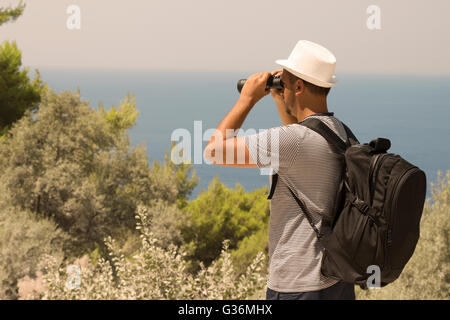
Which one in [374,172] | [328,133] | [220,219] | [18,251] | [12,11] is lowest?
[220,219]

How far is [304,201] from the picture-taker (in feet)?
6.63

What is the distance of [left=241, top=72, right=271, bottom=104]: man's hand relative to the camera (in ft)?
6.98

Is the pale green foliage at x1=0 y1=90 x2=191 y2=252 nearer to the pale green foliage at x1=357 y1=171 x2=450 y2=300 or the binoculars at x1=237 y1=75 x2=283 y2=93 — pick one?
the pale green foliage at x1=357 y1=171 x2=450 y2=300

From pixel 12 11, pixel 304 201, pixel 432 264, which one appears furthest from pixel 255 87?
pixel 12 11

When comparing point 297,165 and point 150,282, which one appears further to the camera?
point 150,282

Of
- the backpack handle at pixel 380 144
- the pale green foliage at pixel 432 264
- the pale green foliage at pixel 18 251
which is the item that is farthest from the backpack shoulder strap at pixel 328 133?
the pale green foliage at pixel 18 251

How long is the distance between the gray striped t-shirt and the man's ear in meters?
0.17

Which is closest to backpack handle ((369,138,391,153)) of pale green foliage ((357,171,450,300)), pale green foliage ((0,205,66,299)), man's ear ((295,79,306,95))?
man's ear ((295,79,306,95))

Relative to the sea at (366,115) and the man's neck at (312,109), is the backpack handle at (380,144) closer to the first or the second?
the man's neck at (312,109)

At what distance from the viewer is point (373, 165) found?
1950mm

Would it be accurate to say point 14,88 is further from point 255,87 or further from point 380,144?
point 380,144

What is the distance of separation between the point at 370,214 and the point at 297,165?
324mm

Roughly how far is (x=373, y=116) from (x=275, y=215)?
2712 inches

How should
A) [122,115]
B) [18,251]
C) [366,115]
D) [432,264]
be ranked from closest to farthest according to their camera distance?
[432,264] < [18,251] < [122,115] < [366,115]
